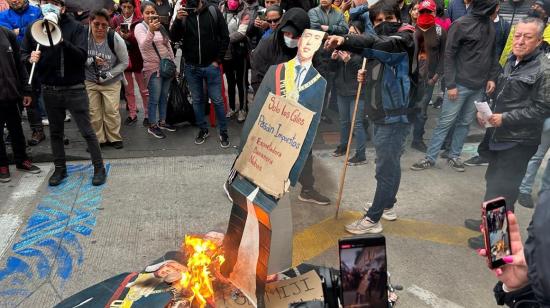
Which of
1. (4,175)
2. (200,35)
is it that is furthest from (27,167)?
(200,35)

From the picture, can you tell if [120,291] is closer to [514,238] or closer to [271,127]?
[271,127]

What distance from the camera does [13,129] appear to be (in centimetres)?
545

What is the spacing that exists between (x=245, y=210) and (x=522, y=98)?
2.71 m

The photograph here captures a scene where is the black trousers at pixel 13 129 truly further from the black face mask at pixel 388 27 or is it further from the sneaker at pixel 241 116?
the black face mask at pixel 388 27

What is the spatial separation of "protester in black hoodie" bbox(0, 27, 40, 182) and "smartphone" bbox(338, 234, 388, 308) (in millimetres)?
4586

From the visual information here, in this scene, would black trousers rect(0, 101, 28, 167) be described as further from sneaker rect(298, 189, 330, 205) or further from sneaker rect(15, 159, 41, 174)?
sneaker rect(298, 189, 330, 205)

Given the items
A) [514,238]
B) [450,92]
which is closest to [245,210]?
[514,238]

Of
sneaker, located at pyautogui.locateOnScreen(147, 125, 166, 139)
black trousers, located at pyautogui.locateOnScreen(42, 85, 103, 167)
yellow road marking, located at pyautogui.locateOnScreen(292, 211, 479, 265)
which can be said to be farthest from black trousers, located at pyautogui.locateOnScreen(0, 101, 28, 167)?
yellow road marking, located at pyautogui.locateOnScreen(292, 211, 479, 265)

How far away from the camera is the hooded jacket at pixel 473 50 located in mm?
5496

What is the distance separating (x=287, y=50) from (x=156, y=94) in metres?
2.86

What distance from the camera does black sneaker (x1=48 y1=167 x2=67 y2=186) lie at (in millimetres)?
5258

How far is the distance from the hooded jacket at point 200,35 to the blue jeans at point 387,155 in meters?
2.85

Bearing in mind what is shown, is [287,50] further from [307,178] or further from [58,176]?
[58,176]

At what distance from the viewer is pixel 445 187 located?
549cm
